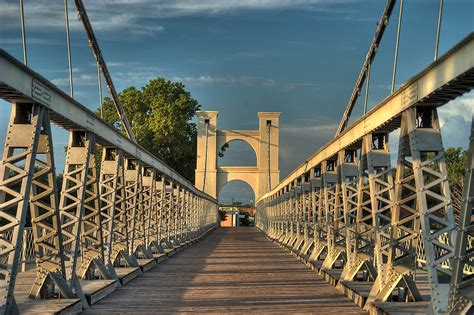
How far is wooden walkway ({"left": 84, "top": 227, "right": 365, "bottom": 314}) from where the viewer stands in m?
12.3

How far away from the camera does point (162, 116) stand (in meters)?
73.2

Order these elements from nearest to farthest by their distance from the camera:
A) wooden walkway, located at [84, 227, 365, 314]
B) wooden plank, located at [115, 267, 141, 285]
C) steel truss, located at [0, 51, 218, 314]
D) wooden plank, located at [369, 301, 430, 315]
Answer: steel truss, located at [0, 51, 218, 314] < wooden plank, located at [369, 301, 430, 315] < wooden walkway, located at [84, 227, 365, 314] < wooden plank, located at [115, 267, 141, 285]

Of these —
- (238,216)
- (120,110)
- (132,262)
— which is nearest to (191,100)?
(238,216)

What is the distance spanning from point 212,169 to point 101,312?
79887mm

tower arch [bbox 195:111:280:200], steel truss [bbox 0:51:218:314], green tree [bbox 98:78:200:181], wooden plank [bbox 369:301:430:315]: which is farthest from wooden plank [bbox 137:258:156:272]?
tower arch [bbox 195:111:280:200]

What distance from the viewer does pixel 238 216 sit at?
98562 mm

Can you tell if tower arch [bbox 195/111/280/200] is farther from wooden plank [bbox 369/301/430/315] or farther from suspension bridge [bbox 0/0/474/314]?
wooden plank [bbox 369/301/430/315]

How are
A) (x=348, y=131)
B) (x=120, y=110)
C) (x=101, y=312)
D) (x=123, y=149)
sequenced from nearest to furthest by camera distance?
1. (x=101, y=312)
2. (x=348, y=131)
3. (x=123, y=149)
4. (x=120, y=110)

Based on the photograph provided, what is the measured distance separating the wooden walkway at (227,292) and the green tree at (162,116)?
50.7 metres

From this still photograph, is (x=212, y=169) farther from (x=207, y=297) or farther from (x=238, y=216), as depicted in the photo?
(x=207, y=297)

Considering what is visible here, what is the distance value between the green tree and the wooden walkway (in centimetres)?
5072

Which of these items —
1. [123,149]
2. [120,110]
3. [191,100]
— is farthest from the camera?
[191,100]

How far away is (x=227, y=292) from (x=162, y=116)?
59.4 meters

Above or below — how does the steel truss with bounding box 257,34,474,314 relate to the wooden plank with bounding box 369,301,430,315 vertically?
above
